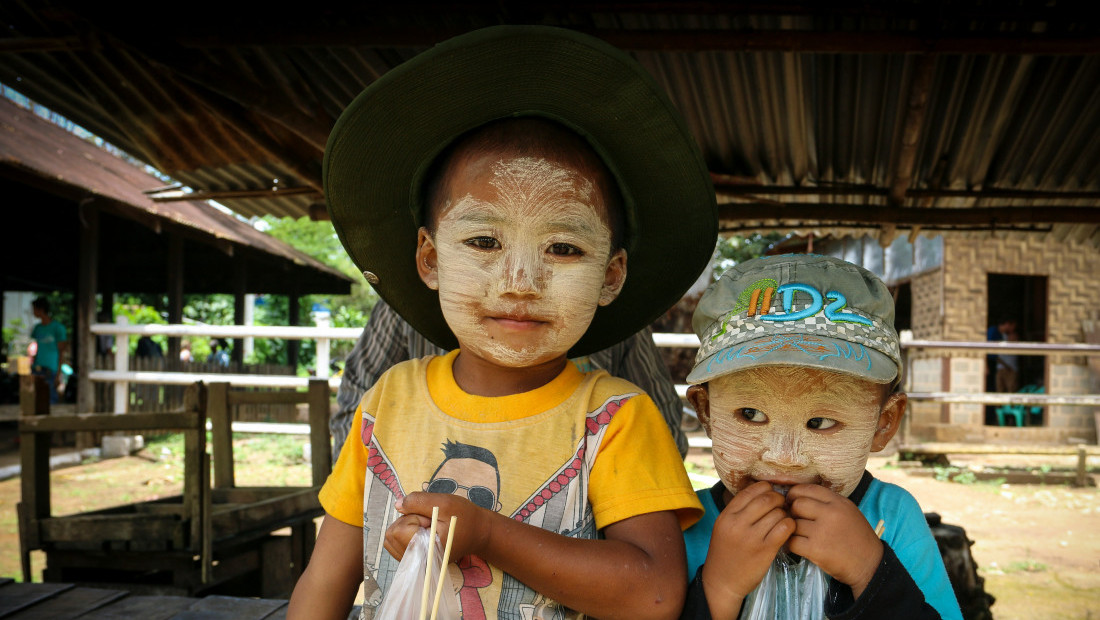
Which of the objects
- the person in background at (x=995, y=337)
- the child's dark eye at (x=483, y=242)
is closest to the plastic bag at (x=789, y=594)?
the child's dark eye at (x=483, y=242)

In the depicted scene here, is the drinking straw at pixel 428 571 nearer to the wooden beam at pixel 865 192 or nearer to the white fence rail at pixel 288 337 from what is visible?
the wooden beam at pixel 865 192

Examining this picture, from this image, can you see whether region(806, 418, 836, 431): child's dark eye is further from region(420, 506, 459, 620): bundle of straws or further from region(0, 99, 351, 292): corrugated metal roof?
region(0, 99, 351, 292): corrugated metal roof

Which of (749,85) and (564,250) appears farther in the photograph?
(749,85)

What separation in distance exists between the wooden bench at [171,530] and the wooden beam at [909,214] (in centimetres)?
308

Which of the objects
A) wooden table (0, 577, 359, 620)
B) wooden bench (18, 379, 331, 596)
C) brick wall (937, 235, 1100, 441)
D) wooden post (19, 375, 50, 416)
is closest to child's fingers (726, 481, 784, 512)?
wooden table (0, 577, 359, 620)

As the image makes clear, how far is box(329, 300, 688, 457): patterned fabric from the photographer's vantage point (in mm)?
2434

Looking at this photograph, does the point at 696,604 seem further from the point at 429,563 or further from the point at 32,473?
the point at 32,473

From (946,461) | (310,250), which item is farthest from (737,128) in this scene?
(310,250)

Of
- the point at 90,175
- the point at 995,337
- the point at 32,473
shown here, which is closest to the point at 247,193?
the point at 32,473

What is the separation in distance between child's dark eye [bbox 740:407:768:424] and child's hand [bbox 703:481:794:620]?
0.36 feet

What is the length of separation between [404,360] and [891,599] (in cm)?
169

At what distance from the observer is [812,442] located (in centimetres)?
126

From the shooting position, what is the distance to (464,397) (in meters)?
1.44

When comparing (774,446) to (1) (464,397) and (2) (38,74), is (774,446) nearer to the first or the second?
(1) (464,397)
